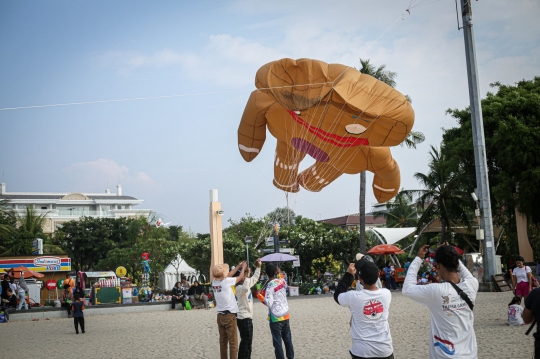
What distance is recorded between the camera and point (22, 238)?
180 feet

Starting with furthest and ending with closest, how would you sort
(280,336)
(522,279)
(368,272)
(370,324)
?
(522,279) < (280,336) < (370,324) < (368,272)

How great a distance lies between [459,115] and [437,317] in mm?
28691

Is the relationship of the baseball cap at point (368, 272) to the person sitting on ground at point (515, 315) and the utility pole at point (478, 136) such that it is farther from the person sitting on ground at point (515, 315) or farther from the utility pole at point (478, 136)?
the utility pole at point (478, 136)

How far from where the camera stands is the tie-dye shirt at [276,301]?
27.1 feet

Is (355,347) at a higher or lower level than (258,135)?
lower

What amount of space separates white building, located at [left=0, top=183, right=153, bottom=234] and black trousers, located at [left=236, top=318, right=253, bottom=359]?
92182 mm

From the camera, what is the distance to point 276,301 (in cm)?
830

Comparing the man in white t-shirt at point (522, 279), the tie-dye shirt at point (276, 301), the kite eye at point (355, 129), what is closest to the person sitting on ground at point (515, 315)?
the man in white t-shirt at point (522, 279)

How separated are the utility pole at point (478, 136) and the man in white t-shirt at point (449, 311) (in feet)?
58.9

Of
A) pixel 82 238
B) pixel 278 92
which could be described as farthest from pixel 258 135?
pixel 82 238

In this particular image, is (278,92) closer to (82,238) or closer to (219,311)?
(219,311)

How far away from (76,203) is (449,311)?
10754cm

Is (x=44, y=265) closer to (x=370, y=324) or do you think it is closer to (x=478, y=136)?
(x=478, y=136)

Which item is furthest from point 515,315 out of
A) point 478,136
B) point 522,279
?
point 478,136
